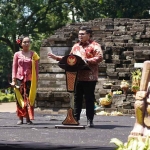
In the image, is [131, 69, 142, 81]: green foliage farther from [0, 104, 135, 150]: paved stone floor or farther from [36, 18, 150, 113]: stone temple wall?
[0, 104, 135, 150]: paved stone floor

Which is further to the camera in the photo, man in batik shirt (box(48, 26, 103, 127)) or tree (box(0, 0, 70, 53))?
tree (box(0, 0, 70, 53))

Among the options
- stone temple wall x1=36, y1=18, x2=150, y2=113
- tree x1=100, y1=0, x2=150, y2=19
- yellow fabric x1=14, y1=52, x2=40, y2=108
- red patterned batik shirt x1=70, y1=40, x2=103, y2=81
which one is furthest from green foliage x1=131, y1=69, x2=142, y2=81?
tree x1=100, y1=0, x2=150, y2=19

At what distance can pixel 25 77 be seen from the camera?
45.6 feet

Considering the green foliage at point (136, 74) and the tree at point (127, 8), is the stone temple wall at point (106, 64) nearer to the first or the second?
the green foliage at point (136, 74)

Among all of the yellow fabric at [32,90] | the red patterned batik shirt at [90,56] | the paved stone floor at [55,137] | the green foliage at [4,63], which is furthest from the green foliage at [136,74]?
the green foliage at [4,63]

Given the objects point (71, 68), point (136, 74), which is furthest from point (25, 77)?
point (136, 74)

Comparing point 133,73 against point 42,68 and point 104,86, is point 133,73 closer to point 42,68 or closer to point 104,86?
point 104,86

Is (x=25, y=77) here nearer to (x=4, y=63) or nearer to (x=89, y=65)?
(x=89, y=65)

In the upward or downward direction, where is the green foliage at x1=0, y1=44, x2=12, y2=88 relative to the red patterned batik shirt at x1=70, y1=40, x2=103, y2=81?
downward

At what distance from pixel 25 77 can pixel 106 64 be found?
10.3 meters

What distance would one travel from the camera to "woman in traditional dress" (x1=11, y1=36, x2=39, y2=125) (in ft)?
45.6

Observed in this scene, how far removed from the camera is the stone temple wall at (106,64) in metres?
22.7

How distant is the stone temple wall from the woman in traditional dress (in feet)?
23.0

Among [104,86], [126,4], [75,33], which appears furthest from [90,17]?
[104,86]
